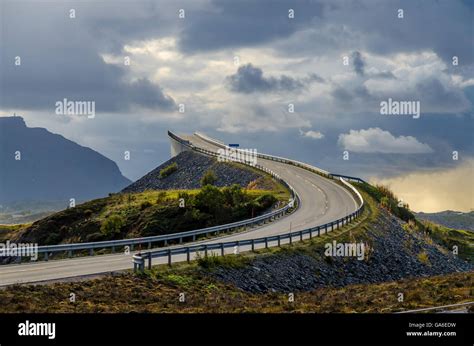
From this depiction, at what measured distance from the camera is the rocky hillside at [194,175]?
3477 inches

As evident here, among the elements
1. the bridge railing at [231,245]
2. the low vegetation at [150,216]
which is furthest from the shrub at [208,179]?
the bridge railing at [231,245]

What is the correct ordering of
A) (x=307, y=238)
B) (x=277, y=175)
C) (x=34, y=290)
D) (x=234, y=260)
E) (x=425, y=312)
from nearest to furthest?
(x=425, y=312) → (x=34, y=290) → (x=234, y=260) → (x=307, y=238) → (x=277, y=175)

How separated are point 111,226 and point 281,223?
1476 centimetres

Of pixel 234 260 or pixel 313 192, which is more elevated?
pixel 313 192

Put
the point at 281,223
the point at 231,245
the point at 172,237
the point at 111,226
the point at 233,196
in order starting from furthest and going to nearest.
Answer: the point at 233,196, the point at 111,226, the point at 281,223, the point at 172,237, the point at 231,245

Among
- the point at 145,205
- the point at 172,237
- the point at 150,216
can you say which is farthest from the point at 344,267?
the point at 145,205

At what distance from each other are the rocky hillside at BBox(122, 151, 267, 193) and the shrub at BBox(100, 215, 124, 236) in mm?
23634

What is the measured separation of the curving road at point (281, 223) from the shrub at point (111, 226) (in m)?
13.8

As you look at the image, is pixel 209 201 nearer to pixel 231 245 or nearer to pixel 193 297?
pixel 231 245

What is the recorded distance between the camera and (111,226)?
57.4m
